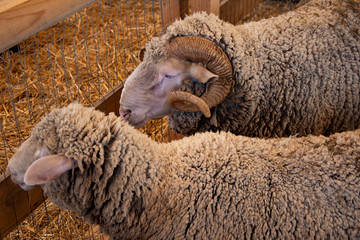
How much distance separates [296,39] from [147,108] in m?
1.42

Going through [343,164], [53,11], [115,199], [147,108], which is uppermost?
[53,11]

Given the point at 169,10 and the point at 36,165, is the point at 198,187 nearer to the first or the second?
the point at 36,165

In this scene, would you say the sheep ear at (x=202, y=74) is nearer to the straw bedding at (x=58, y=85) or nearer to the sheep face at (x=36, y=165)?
the straw bedding at (x=58, y=85)

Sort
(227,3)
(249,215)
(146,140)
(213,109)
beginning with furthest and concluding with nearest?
(227,3), (213,109), (146,140), (249,215)

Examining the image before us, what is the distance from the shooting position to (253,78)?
307cm

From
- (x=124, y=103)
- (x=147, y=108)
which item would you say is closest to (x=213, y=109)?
(x=147, y=108)

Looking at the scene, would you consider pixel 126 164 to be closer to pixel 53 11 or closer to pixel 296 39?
pixel 53 11

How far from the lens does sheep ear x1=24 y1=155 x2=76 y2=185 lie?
1.86 m

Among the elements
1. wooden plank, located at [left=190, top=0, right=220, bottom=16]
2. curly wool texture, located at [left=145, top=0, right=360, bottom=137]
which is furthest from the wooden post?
curly wool texture, located at [left=145, top=0, right=360, bottom=137]

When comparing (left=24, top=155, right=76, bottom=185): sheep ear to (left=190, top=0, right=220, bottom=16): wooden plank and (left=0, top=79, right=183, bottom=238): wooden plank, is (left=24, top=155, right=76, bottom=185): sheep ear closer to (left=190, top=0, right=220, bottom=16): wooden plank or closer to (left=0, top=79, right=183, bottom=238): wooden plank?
(left=0, top=79, right=183, bottom=238): wooden plank

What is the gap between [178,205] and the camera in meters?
2.12

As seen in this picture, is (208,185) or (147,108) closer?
(208,185)

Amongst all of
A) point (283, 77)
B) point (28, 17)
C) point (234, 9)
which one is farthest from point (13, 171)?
point (234, 9)

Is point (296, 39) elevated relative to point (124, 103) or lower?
elevated
